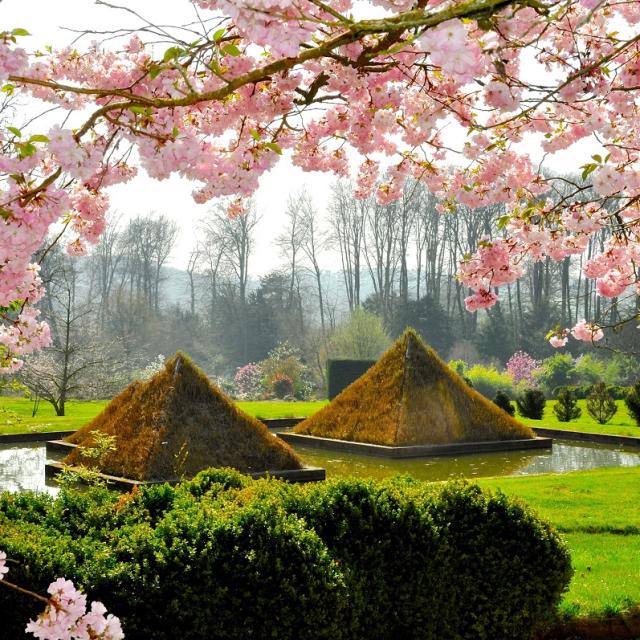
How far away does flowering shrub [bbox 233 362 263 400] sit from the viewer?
1384 inches

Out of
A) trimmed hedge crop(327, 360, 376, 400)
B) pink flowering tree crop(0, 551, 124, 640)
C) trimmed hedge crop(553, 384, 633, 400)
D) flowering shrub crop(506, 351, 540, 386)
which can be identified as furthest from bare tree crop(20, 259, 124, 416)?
pink flowering tree crop(0, 551, 124, 640)

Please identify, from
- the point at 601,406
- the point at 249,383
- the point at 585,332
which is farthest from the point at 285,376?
the point at 585,332

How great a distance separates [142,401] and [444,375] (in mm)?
6348

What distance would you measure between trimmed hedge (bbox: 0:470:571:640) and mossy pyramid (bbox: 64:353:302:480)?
560cm

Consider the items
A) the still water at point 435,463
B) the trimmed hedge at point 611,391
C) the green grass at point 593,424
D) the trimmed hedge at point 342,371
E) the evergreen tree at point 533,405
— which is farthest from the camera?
the trimmed hedge at point 342,371

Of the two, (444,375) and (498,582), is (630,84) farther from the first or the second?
(444,375)

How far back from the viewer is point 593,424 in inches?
782

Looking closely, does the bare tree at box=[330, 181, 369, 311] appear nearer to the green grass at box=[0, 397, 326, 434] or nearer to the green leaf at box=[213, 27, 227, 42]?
the green grass at box=[0, 397, 326, 434]

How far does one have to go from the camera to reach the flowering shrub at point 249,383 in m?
35.2

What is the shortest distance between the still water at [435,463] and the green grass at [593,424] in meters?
1.57

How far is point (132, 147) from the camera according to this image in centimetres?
438

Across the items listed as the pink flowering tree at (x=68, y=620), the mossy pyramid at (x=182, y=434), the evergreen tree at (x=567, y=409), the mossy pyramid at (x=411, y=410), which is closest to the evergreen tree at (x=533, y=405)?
the evergreen tree at (x=567, y=409)

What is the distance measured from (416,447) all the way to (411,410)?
3.23ft

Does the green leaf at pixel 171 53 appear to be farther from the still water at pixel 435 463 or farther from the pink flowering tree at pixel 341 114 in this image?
the still water at pixel 435 463
